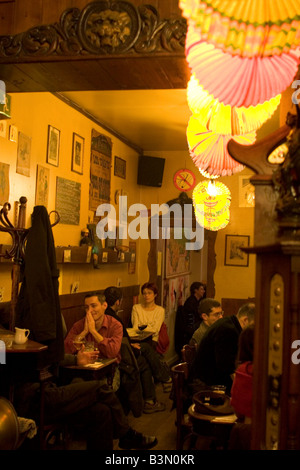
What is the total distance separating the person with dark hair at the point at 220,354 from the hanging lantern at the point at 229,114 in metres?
1.70

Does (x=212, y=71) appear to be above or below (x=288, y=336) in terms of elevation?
above

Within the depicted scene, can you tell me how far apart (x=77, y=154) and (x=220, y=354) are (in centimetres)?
323

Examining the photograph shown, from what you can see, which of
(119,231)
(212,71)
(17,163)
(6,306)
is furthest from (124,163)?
(212,71)

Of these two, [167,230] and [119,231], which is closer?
[119,231]

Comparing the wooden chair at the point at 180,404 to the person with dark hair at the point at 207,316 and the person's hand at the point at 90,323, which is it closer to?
the person with dark hair at the point at 207,316

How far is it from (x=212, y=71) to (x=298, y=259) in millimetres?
729

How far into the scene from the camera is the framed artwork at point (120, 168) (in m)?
7.63

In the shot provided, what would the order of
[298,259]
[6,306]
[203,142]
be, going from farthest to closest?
[6,306], [203,142], [298,259]

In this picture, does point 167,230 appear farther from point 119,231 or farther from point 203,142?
point 203,142

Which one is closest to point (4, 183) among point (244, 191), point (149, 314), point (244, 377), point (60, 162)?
point (60, 162)

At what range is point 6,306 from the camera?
14.9 ft

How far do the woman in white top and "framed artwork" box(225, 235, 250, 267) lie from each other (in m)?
1.59

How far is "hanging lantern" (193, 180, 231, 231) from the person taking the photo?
21.2ft

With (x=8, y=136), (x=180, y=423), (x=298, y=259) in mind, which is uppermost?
(x=8, y=136)
